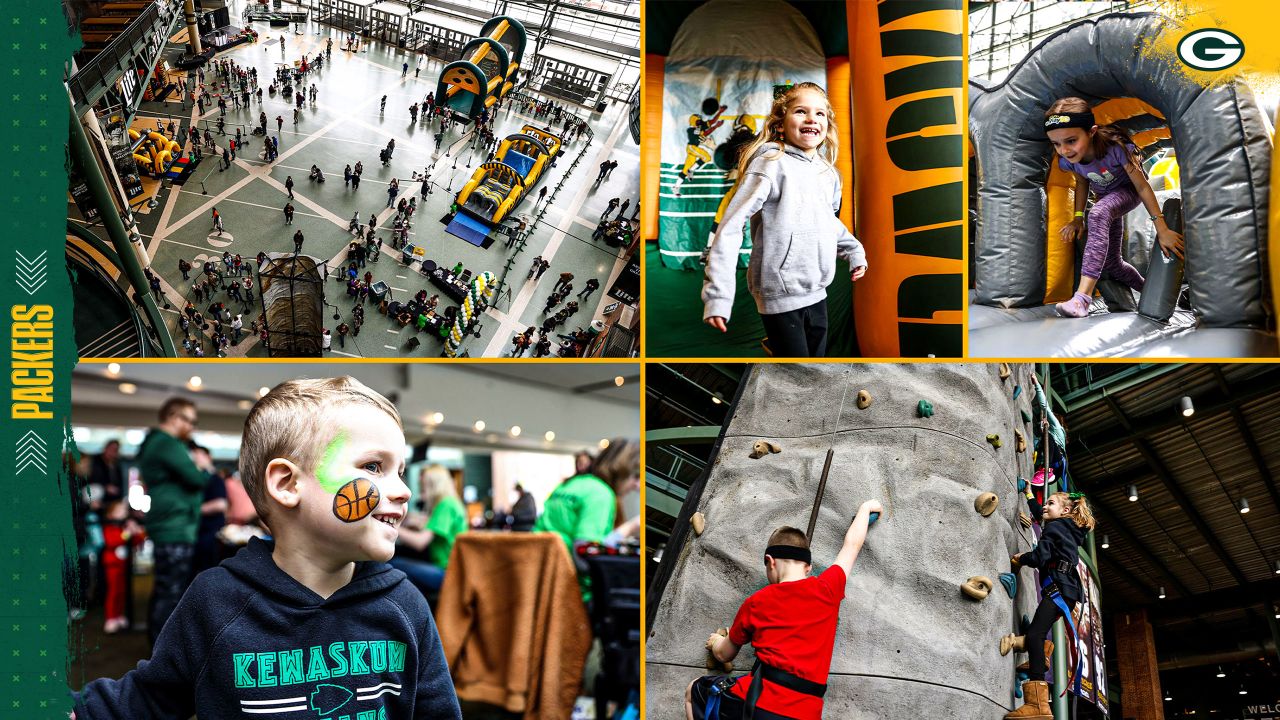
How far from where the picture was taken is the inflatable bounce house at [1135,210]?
302 centimetres

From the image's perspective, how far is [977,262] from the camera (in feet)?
11.5

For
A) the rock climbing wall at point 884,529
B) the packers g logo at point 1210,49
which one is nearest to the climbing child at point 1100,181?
the packers g logo at point 1210,49

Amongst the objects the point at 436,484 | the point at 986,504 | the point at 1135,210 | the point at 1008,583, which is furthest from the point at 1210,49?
the point at 436,484

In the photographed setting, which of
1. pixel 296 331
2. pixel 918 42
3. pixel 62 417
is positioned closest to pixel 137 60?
pixel 296 331

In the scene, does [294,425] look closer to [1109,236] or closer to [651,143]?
[651,143]

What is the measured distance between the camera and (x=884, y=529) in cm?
259

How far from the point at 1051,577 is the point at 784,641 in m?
1.00

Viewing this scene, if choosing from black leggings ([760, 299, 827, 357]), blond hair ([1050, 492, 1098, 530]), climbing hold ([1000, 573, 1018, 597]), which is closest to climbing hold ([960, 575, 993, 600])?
climbing hold ([1000, 573, 1018, 597])

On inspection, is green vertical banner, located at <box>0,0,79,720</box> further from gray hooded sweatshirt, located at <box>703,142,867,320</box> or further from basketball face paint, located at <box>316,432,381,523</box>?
gray hooded sweatshirt, located at <box>703,142,867,320</box>

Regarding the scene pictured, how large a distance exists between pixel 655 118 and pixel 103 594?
299 centimetres

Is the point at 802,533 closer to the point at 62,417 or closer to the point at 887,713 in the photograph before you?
the point at 887,713

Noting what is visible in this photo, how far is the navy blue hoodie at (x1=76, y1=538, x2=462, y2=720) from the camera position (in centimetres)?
177

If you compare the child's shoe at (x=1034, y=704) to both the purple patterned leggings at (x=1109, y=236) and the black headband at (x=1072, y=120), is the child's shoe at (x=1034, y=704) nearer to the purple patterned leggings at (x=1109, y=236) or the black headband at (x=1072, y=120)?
the purple patterned leggings at (x=1109, y=236)

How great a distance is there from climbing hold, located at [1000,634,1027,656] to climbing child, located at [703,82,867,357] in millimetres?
1265
